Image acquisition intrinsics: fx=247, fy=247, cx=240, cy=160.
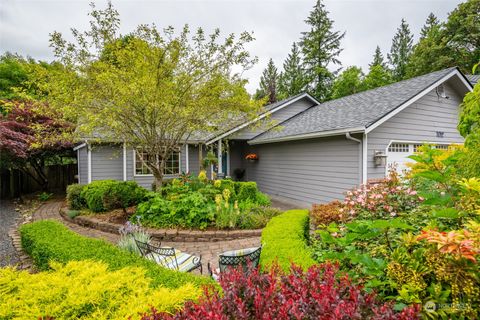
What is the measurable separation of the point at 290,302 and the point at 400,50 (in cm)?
3560

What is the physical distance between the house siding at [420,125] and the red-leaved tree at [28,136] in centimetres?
939

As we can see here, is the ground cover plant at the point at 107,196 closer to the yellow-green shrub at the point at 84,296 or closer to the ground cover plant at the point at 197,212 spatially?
the ground cover plant at the point at 197,212

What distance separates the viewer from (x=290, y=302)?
143 cm

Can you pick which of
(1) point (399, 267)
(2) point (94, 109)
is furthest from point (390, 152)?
(2) point (94, 109)

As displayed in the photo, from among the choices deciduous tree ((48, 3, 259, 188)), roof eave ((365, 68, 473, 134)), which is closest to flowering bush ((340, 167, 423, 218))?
roof eave ((365, 68, 473, 134))

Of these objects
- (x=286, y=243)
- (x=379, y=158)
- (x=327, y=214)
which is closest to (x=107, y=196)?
(x=286, y=243)

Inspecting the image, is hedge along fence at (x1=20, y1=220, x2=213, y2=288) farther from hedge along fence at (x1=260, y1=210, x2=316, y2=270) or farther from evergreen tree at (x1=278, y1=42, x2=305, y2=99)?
evergreen tree at (x1=278, y1=42, x2=305, y2=99)

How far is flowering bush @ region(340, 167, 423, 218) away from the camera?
4.17 meters

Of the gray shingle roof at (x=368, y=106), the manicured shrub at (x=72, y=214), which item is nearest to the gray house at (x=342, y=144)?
the gray shingle roof at (x=368, y=106)

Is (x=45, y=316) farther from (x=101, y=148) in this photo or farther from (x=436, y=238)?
(x=101, y=148)

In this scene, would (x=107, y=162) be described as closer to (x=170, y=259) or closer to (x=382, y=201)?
(x=170, y=259)

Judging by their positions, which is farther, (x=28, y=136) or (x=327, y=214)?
(x=28, y=136)

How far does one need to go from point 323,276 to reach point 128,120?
6828mm

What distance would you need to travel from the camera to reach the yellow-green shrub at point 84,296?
1.78m
